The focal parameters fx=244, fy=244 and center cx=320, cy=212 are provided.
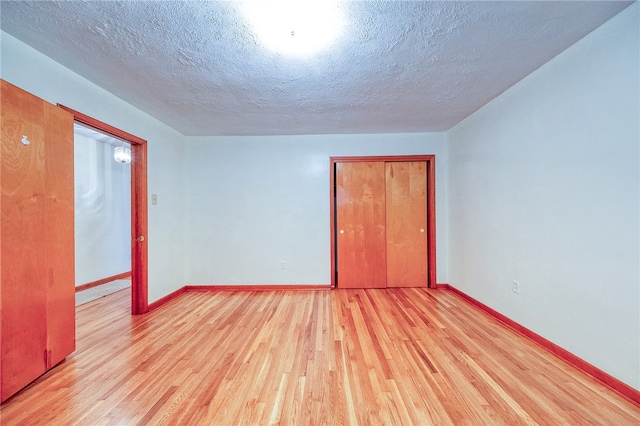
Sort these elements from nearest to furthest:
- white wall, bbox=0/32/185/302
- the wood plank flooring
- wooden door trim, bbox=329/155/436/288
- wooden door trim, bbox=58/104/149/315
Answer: the wood plank flooring, white wall, bbox=0/32/185/302, wooden door trim, bbox=58/104/149/315, wooden door trim, bbox=329/155/436/288

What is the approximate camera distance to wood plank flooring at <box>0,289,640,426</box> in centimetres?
138

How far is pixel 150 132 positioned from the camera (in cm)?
301

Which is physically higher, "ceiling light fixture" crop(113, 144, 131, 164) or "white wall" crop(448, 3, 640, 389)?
"ceiling light fixture" crop(113, 144, 131, 164)

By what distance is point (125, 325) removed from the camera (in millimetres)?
2555

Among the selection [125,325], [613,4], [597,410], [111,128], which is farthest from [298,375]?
[613,4]

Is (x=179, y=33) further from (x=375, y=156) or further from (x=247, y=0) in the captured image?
(x=375, y=156)

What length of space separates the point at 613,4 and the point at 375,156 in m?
2.47

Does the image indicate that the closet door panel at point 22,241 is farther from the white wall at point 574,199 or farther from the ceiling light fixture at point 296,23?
the white wall at point 574,199

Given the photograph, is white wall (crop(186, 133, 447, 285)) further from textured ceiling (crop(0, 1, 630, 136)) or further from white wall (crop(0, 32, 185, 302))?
textured ceiling (crop(0, 1, 630, 136))

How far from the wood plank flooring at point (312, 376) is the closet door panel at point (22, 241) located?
0.73 feet

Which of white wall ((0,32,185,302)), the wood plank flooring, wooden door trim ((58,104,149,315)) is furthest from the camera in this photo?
wooden door trim ((58,104,149,315))

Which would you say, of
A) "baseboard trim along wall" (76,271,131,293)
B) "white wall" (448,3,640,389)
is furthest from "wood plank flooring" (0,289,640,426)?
"baseboard trim along wall" (76,271,131,293)

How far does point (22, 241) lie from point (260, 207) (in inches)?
95.1

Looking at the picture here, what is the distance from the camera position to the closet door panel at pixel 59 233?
5.74 ft
